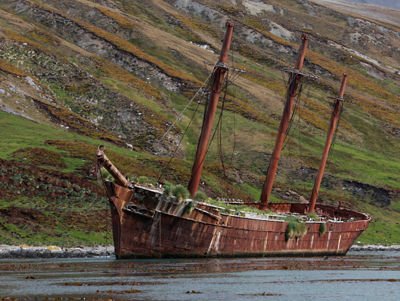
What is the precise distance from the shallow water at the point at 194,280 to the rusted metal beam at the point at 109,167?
4.97 metres

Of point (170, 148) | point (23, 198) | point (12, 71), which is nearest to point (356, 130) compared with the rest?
point (170, 148)

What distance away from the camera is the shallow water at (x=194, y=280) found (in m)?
40.3

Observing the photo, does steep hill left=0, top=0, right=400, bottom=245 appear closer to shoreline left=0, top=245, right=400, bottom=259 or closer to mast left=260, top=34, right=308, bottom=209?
shoreline left=0, top=245, right=400, bottom=259

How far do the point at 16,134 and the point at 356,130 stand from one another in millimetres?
74950

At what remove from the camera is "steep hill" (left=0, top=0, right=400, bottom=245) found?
253 ft

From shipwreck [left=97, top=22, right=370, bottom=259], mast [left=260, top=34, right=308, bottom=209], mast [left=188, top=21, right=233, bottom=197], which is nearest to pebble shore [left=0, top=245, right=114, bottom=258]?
shipwreck [left=97, top=22, right=370, bottom=259]

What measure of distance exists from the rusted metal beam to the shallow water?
196 inches

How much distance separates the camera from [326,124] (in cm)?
15088

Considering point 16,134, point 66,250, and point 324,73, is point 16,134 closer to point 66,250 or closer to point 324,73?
point 66,250

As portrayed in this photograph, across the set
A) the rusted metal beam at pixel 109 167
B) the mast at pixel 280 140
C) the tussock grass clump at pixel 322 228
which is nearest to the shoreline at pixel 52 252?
the rusted metal beam at pixel 109 167

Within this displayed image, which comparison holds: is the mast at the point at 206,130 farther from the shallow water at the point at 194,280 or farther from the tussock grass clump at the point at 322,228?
the tussock grass clump at the point at 322,228

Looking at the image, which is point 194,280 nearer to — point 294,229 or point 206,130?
point 294,229

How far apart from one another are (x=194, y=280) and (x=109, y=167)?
13432mm

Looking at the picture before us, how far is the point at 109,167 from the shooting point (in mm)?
57781
